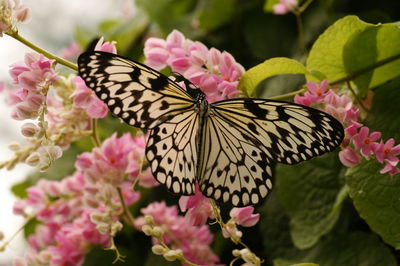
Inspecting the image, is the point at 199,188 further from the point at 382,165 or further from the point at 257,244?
the point at 257,244

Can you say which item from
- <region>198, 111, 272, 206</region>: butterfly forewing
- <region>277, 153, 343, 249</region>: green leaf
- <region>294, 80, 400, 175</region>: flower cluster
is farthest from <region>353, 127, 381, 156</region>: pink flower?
<region>277, 153, 343, 249</region>: green leaf

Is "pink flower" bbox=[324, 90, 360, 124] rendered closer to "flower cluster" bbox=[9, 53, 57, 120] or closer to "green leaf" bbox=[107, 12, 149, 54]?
"flower cluster" bbox=[9, 53, 57, 120]

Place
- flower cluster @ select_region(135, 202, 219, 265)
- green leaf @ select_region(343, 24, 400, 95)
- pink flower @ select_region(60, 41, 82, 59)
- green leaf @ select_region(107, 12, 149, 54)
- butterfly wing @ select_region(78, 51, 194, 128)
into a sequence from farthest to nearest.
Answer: pink flower @ select_region(60, 41, 82, 59) < green leaf @ select_region(107, 12, 149, 54) < flower cluster @ select_region(135, 202, 219, 265) < green leaf @ select_region(343, 24, 400, 95) < butterfly wing @ select_region(78, 51, 194, 128)

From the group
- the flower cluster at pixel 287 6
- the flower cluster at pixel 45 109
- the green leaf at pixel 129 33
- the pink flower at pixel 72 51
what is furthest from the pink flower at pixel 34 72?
the pink flower at pixel 72 51

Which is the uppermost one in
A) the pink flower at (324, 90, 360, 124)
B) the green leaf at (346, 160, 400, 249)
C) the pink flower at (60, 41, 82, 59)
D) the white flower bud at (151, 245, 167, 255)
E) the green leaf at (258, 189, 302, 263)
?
the pink flower at (324, 90, 360, 124)

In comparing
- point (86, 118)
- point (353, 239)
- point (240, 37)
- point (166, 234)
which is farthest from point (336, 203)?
point (240, 37)

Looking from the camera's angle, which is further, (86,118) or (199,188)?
(86,118)
